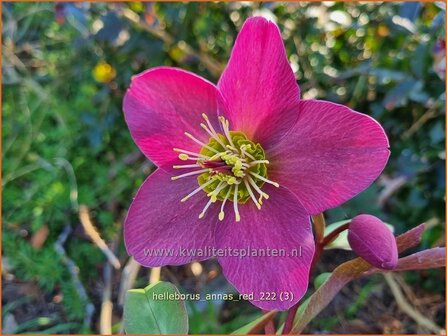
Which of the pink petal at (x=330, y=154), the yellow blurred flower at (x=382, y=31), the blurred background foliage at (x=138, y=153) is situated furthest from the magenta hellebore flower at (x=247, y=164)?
the yellow blurred flower at (x=382, y=31)

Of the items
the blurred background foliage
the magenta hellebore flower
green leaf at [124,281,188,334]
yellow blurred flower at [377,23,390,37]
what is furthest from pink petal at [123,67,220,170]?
yellow blurred flower at [377,23,390,37]

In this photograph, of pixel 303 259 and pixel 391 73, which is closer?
pixel 303 259

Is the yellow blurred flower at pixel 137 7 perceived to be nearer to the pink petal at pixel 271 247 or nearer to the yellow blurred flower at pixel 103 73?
the yellow blurred flower at pixel 103 73

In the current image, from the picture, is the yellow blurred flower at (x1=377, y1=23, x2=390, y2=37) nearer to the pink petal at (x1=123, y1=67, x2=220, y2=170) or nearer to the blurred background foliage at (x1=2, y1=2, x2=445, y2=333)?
the blurred background foliage at (x1=2, y1=2, x2=445, y2=333)

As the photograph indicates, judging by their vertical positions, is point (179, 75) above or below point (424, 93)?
above

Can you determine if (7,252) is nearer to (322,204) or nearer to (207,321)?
(207,321)

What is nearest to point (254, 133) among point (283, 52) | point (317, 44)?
point (283, 52)
